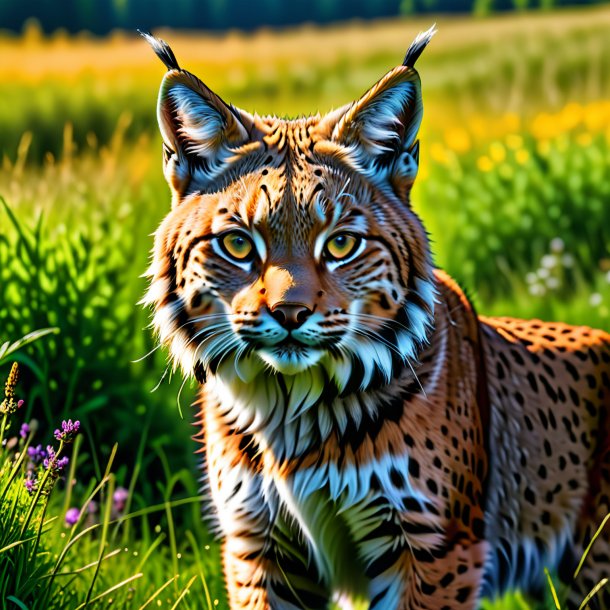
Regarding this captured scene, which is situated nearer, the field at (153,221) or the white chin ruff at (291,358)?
the white chin ruff at (291,358)

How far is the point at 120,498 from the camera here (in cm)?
495

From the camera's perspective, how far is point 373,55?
41.1 ft

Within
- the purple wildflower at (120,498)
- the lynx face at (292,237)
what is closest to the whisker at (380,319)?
the lynx face at (292,237)

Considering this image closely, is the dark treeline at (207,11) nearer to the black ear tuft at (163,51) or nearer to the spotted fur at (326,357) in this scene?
the black ear tuft at (163,51)

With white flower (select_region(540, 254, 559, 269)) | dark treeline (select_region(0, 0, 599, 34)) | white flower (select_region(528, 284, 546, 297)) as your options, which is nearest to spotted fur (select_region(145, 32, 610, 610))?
white flower (select_region(528, 284, 546, 297))

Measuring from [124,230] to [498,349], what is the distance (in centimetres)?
248

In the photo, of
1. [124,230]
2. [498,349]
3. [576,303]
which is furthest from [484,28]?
[498,349]

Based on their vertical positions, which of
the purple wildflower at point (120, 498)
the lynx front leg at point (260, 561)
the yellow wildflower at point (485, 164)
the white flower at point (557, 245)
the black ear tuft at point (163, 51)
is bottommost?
the purple wildflower at point (120, 498)

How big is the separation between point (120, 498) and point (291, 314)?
2.05 metres

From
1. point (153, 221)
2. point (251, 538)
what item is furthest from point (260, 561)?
point (153, 221)

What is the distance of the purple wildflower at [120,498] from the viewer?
4934 mm

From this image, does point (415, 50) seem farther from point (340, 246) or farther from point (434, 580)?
point (434, 580)

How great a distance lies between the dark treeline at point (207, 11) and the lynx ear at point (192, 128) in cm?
818

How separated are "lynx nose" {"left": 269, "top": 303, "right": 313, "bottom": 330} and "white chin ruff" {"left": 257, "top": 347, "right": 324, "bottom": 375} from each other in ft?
0.36
